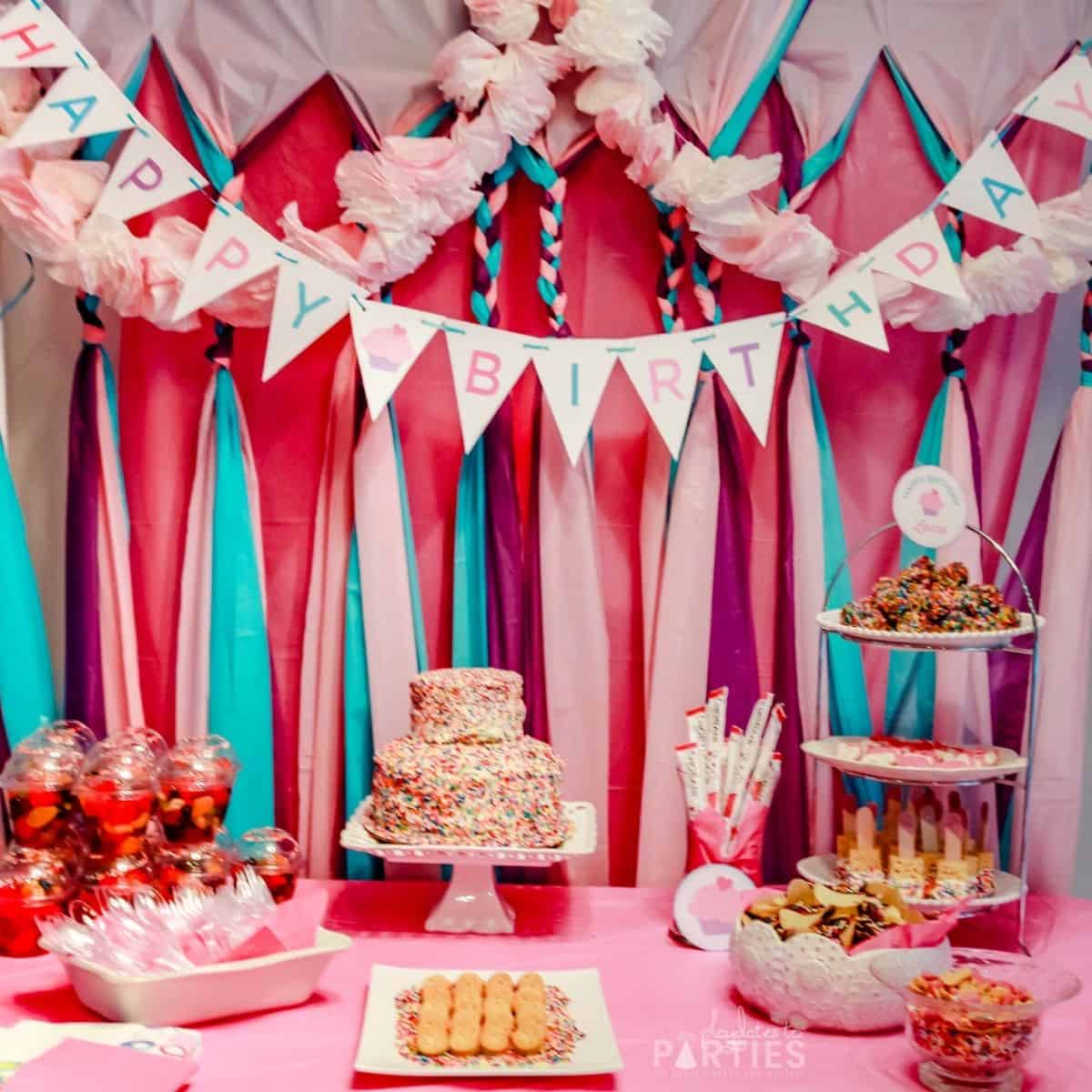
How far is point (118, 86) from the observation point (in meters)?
2.29

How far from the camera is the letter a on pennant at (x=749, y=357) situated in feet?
7.18

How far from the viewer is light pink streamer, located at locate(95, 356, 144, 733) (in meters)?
2.29

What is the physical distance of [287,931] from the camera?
1730 mm

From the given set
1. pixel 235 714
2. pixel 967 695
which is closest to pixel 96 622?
pixel 235 714

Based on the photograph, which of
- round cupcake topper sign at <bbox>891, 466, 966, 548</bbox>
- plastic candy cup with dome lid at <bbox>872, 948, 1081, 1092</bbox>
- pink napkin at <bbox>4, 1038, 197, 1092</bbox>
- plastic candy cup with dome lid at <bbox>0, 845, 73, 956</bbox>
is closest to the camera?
pink napkin at <bbox>4, 1038, 197, 1092</bbox>

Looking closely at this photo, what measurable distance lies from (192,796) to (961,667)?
1390 millimetres

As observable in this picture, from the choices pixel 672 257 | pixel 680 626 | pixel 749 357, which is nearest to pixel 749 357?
pixel 749 357

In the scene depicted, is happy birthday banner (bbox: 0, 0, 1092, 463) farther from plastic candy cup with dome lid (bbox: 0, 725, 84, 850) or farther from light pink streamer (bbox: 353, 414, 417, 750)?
plastic candy cup with dome lid (bbox: 0, 725, 84, 850)

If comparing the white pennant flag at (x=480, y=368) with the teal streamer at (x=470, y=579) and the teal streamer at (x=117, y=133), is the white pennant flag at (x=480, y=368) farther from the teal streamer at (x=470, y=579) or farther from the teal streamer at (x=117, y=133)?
the teal streamer at (x=117, y=133)

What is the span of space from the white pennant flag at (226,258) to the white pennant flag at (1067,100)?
4.37ft

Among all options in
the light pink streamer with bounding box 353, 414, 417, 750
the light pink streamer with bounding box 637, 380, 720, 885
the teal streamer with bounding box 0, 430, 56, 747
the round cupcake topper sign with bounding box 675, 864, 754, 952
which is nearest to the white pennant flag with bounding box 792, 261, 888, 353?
the light pink streamer with bounding box 637, 380, 720, 885

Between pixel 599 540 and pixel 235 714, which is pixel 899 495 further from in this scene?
pixel 235 714

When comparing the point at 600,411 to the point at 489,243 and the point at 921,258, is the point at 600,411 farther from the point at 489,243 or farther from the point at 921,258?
the point at 921,258

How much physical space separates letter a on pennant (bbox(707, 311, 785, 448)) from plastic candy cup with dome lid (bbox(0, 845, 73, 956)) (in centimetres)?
138
